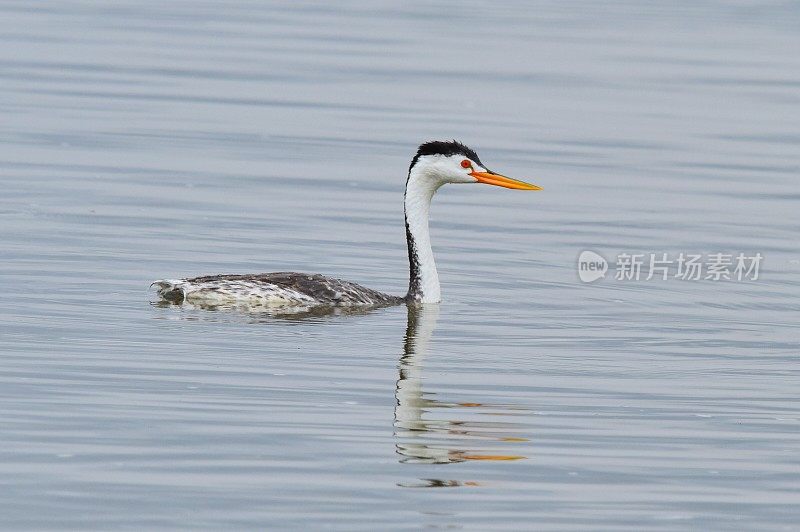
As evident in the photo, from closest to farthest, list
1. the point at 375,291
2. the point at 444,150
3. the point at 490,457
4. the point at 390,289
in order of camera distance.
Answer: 1. the point at 490,457
2. the point at 375,291
3. the point at 444,150
4. the point at 390,289

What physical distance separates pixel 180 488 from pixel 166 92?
16.3m

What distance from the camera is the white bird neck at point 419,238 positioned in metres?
14.0

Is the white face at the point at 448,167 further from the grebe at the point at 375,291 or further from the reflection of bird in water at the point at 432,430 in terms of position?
the reflection of bird in water at the point at 432,430

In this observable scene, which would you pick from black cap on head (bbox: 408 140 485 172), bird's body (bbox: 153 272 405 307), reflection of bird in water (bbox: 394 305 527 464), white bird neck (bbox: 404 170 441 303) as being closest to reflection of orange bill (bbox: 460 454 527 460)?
reflection of bird in water (bbox: 394 305 527 464)

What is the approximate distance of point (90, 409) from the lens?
384 inches

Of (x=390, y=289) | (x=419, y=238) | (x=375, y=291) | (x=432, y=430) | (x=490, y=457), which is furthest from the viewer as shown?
(x=390, y=289)

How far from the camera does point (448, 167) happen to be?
14.3m

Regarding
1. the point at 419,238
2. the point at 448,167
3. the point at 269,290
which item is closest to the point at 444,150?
the point at 448,167

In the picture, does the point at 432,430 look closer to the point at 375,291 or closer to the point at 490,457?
the point at 490,457

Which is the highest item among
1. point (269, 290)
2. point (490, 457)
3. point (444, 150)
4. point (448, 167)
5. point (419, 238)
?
point (444, 150)

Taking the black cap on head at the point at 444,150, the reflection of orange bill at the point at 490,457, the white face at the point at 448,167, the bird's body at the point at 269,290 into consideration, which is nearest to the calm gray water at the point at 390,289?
the reflection of orange bill at the point at 490,457

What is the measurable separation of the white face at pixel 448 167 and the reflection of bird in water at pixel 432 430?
10.7 feet

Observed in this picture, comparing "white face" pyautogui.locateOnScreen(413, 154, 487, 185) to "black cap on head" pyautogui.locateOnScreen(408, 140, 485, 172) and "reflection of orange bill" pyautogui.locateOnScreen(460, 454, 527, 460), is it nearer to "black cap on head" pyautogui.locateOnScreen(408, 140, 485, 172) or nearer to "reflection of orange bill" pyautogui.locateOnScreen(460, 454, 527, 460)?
"black cap on head" pyautogui.locateOnScreen(408, 140, 485, 172)

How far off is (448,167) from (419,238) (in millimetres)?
588
